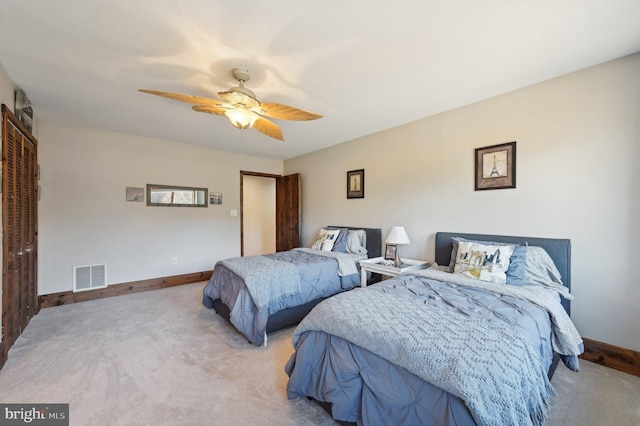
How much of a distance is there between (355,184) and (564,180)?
2.59 m

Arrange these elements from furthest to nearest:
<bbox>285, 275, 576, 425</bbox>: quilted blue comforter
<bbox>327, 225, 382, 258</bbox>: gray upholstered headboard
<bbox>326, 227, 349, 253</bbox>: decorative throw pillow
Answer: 1. <bbox>326, 227, 349, 253</bbox>: decorative throw pillow
2. <bbox>327, 225, 382, 258</bbox>: gray upholstered headboard
3. <bbox>285, 275, 576, 425</bbox>: quilted blue comforter

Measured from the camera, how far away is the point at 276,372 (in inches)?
82.0

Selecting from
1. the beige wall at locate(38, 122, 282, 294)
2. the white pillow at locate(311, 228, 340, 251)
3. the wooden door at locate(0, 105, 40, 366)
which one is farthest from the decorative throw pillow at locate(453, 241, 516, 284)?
the beige wall at locate(38, 122, 282, 294)

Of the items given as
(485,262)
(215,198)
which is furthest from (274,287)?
(215,198)

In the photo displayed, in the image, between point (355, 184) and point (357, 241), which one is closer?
point (357, 241)

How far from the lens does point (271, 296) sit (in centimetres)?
257

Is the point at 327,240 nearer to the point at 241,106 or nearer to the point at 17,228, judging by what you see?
the point at 241,106

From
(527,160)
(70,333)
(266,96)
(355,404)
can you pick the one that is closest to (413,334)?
(355,404)

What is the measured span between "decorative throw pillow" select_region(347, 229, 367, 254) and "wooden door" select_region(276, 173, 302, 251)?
58.8 inches

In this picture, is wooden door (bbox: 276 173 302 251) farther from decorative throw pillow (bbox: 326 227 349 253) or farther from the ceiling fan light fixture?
the ceiling fan light fixture

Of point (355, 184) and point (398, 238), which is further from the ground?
point (355, 184)

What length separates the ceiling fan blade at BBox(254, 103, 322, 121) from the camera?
2312 mm

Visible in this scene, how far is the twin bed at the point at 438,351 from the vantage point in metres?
1.08

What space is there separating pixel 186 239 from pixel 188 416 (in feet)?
11.6
